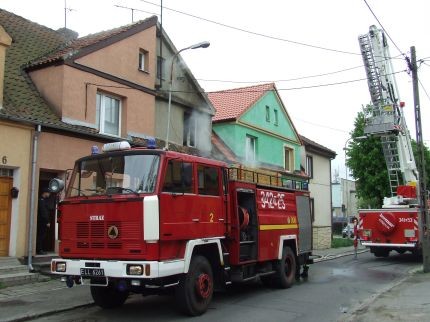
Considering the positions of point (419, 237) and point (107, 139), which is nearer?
point (107, 139)

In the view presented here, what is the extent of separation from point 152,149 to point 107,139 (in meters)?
6.63

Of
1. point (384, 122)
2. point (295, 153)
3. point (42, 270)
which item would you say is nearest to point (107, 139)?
point (42, 270)

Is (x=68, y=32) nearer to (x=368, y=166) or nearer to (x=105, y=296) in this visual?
(x=105, y=296)

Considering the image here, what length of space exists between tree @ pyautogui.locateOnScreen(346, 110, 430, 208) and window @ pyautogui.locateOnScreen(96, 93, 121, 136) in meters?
21.8

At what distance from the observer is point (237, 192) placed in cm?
1031

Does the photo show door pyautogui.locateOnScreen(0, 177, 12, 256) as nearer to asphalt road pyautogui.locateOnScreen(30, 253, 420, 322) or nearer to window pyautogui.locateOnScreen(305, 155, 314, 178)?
asphalt road pyautogui.locateOnScreen(30, 253, 420, 322)

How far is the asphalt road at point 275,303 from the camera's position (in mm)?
8562

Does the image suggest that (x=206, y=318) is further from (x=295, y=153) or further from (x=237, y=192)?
(x=295, y=153)

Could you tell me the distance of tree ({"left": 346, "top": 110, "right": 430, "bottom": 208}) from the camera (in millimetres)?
33625

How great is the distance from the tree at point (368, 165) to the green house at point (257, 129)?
769 centimetres

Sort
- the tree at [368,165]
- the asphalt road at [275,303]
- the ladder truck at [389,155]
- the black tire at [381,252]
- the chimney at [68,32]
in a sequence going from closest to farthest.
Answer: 1. the asphalt road at [275,303]
2. the ladder truck at [389,155]
3. the chimney at [68,32]
4. the black tire at [381,252]
5. the tree at [368,165]

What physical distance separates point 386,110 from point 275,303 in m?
10.7

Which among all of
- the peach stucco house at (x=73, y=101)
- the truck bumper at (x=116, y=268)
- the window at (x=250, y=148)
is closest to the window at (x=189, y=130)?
the peach stucco house at (x=73, y=101)

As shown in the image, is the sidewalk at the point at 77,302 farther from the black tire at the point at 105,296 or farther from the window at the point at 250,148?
the window at the point at 250,148
